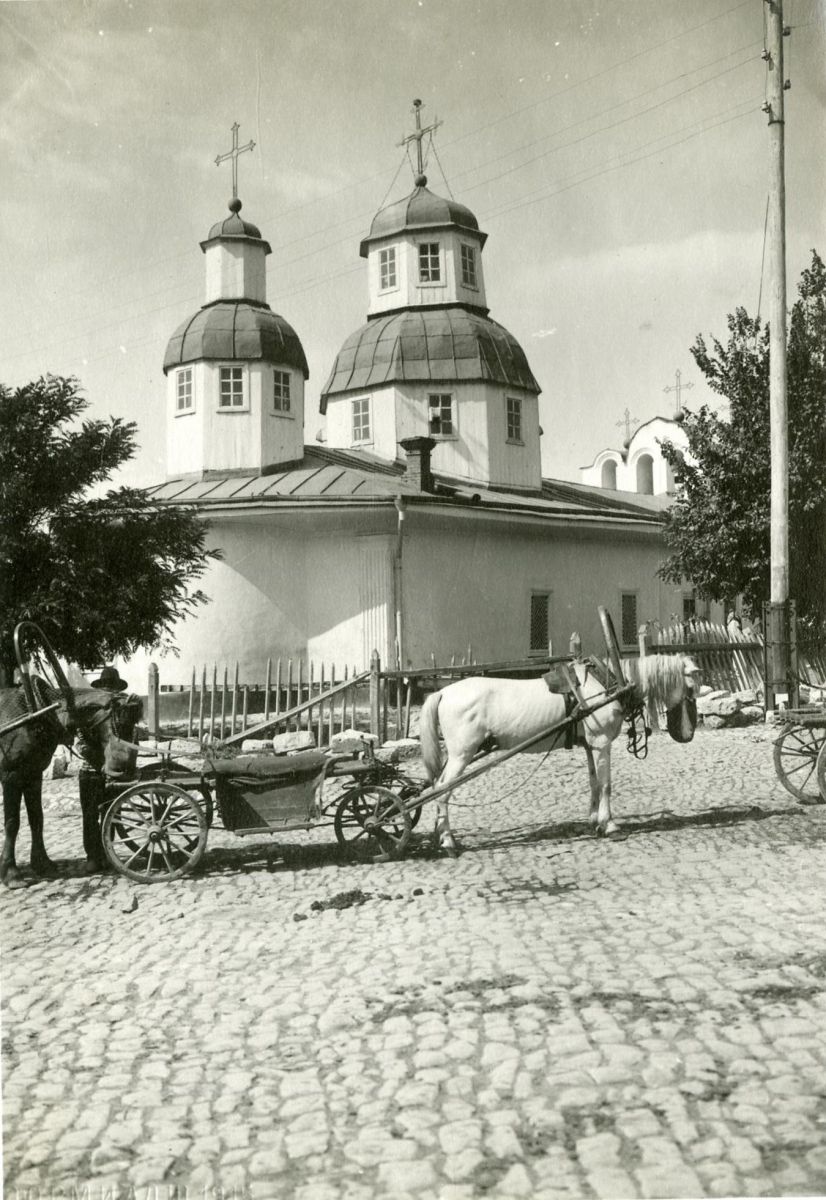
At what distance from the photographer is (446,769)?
28.3 ft

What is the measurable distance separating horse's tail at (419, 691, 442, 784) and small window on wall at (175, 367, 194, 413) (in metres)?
16.9

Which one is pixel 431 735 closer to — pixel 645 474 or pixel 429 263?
pixel 429 263

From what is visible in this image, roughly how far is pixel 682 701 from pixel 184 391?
17971 millimetres

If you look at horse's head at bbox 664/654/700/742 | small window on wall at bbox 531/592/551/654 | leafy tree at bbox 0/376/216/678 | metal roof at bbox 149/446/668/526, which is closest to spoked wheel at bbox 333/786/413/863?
horse's head at bbox 664/654/700/742

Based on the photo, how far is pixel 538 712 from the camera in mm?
8602

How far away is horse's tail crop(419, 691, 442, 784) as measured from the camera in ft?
28.4

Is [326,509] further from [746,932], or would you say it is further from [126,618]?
[746,932]

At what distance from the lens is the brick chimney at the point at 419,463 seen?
20.8 meters

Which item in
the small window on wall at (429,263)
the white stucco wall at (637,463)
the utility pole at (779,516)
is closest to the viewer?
the utility pole at (779,516)

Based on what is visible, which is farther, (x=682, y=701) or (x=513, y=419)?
(x=513, y=419)

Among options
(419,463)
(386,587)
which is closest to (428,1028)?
(386,587)

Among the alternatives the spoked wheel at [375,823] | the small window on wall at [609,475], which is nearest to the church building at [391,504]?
the small window on wall at [609,475]

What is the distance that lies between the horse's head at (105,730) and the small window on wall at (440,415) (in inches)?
745

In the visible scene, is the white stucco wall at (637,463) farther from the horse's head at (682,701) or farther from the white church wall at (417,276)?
the horse's head at (682,701)
